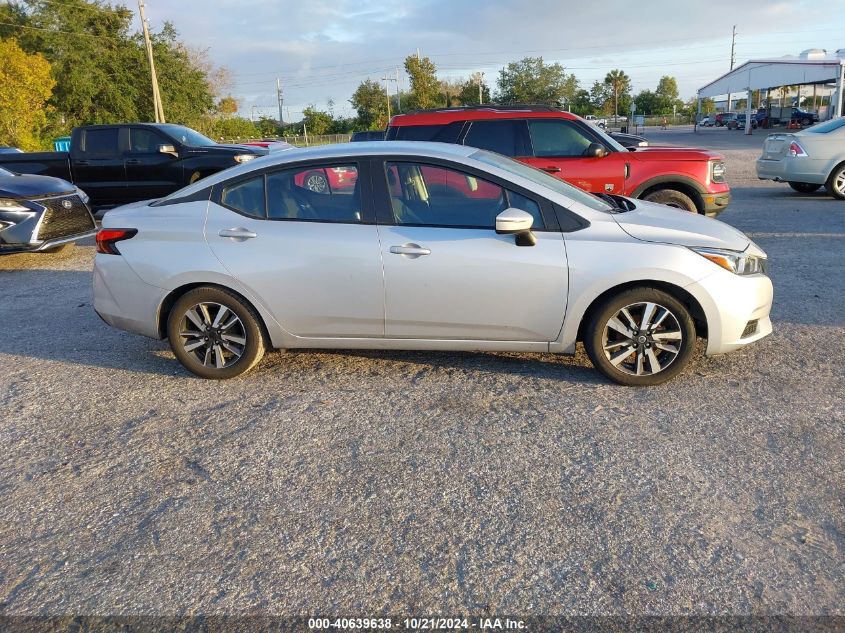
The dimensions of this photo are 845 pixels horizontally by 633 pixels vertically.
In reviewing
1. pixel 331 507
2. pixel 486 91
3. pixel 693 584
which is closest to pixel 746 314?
pixel 693 584

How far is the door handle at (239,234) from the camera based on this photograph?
4.71m

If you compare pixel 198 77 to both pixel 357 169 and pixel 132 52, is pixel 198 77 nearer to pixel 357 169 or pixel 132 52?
pixel 132 52

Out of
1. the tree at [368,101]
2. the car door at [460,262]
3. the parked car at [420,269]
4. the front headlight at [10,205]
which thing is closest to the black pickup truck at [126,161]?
the front headlight at [10,205]

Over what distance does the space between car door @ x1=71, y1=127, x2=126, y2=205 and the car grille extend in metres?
3.19

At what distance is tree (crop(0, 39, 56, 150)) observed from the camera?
29422mm

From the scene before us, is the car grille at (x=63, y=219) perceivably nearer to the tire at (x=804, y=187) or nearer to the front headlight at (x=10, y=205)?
the front headlight at (x=10, y=205)

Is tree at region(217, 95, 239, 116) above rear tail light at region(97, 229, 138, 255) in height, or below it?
above

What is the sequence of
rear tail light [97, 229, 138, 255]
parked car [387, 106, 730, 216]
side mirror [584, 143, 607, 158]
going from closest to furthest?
1. rear tail light [97, 229, 138, 255]
2. side mirror [584, 143, 607, 158]
3. parked car [387, 106, 730, 216]

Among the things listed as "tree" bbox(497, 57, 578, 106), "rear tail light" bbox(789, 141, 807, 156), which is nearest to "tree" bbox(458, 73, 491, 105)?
"tree" bbox(497, 57, 578, 106)

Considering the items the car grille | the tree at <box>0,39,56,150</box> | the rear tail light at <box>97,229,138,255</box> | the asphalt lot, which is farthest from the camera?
the tree at <box>0,39,56,150</box>

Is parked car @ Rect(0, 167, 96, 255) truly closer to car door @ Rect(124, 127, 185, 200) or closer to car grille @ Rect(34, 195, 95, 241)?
car grille @ Rect(34, 195, 95, 241)

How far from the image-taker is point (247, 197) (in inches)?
190

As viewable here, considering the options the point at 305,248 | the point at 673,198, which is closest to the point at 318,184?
the point at 305,248

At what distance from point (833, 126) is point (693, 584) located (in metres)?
12.8
